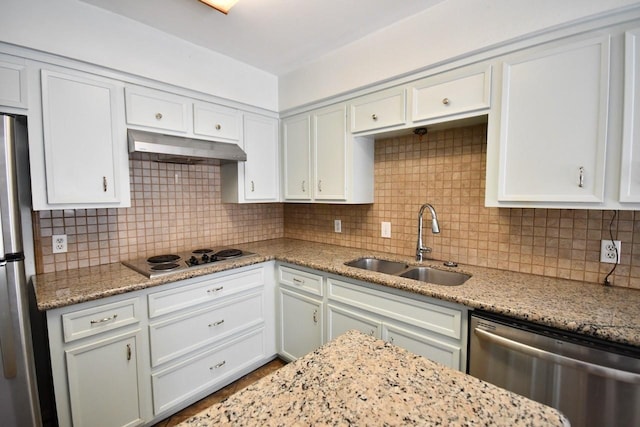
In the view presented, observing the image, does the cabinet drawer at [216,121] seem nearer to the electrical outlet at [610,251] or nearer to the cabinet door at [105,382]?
the cabinet door at [105,382]

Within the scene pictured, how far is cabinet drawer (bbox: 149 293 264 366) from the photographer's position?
5.89 ft

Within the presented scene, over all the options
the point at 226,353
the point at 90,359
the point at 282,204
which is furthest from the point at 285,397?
the point at 282,204

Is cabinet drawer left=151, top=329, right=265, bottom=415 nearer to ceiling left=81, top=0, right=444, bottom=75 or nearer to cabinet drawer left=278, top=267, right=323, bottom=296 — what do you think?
cabinet drawer left=278, top=267, right=323, bottom=296

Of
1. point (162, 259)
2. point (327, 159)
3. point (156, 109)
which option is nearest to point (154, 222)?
point (162, 259)

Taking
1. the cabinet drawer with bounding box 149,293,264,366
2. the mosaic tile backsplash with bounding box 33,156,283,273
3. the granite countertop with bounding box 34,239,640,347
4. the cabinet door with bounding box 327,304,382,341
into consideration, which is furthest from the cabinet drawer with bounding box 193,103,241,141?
the cabinet door with bounding box 327,304,382,341

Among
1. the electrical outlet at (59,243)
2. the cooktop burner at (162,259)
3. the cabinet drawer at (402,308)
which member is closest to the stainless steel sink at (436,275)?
the cabinet drawer at (402,308)

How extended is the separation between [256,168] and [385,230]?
1.28 metres

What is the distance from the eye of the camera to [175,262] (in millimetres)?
2105

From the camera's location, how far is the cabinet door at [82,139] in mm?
1618

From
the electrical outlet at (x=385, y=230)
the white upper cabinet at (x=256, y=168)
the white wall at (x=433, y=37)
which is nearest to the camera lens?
the white wall at (x=433, y=37)

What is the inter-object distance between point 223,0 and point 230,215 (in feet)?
5.76

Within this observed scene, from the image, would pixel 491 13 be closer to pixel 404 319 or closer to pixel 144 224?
pixel 404 319

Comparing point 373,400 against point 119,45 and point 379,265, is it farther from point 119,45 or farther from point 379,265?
point 119,45

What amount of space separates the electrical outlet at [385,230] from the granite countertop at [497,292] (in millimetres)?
257
